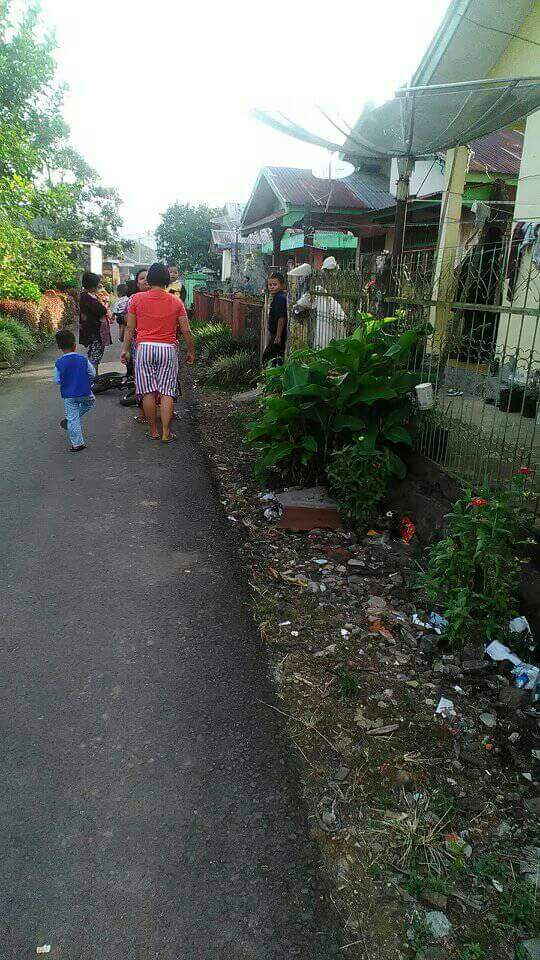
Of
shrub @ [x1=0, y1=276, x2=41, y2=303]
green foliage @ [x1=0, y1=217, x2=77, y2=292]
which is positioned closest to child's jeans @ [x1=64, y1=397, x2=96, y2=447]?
green foliage @ [x1=0, y1=217, x2=77, y2=292]

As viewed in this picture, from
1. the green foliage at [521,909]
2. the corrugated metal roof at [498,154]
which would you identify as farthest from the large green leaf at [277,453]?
the corrugated metal roof at [498,154]

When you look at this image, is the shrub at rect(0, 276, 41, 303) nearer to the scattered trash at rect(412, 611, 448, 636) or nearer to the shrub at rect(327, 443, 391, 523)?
the shrub at rect(327, 443, 391, 523)

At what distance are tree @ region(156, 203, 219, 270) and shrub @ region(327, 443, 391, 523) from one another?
4585 centimetres

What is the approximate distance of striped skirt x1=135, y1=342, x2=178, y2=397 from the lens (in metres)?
7.66

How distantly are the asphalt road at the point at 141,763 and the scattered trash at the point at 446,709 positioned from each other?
792 millimetres

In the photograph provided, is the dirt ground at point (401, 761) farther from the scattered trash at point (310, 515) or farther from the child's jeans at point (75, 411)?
the child's jeans at point (75, 411)

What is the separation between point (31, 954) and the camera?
197 cm

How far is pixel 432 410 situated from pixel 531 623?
2.13 m

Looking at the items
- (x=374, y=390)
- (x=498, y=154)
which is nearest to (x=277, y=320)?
(x=374, y=390)

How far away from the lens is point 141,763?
2762 mm

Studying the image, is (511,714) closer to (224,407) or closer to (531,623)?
(531,623)

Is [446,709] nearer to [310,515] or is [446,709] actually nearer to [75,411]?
[310,515]

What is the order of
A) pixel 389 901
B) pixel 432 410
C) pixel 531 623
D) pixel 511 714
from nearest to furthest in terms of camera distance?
pixel 389 901, pixel 511 714, pixel 531 623, pixel 432 410

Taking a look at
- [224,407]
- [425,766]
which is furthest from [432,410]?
[224,407]
